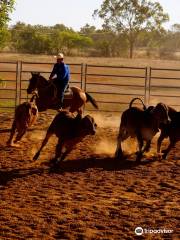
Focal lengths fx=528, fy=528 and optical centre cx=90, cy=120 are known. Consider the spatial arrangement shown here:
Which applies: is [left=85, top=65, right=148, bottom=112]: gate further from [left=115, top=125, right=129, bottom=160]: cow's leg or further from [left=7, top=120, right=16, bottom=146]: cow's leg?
[left=7, top=120, right=16, bottom=146]: cow's leg

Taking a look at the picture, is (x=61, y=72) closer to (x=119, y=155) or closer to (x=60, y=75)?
(x=60, y=75)

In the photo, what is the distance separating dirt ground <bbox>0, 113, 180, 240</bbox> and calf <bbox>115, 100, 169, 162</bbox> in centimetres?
38

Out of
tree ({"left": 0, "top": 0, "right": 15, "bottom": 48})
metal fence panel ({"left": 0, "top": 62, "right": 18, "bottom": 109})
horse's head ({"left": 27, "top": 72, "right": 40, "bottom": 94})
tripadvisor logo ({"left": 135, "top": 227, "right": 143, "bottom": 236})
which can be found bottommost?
tripadvisor logo ({"left": 135, "top": 227, "right": 143, "bottom": 236})

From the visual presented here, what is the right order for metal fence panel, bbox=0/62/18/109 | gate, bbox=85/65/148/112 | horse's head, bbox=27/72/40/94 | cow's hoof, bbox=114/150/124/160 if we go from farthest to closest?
1. gate, bbox=85/65/148/112
2. metal fence panel, bbox=0/62/18/109
3. horse's head, bbox=27/72/40/94
4. cow's hoof, bbox=114/150/124/160

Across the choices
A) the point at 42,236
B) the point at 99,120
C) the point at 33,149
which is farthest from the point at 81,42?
the point at 42,236

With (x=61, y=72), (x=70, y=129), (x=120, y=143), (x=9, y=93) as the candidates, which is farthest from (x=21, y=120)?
(x=9, y=93)

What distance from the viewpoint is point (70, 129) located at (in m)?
9.73

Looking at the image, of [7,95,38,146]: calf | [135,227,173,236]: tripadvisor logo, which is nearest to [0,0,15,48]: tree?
[7,95,38,146]: calf

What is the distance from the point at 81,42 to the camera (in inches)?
2670

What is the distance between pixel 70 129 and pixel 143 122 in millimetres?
1733

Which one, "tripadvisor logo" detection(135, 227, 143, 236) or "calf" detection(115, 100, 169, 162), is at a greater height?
"calf" detection(115, 100, 169, 162)

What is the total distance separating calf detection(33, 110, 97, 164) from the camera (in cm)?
945

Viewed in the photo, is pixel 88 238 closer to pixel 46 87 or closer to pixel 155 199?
pixel 155 199

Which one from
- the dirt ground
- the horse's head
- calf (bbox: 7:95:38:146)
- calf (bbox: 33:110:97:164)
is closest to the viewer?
the dirt ground
